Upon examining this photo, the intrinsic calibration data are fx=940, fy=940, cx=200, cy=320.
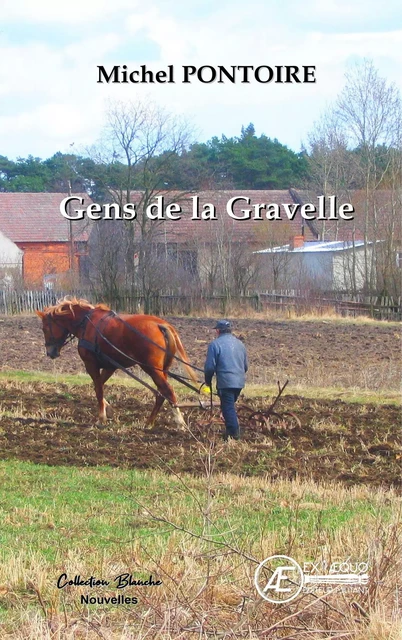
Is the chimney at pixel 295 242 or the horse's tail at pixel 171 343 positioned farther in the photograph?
the chimney at pixel 295 242

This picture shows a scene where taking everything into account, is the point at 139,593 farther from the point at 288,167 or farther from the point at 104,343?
the point at 288,167

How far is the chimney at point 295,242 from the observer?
4166 centimetres

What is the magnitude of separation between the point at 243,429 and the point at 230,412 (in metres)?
0.75

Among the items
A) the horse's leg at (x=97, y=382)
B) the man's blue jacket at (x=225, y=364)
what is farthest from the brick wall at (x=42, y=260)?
the man's blue jacket at (x=225, y=364)

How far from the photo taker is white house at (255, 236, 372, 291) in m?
40.3

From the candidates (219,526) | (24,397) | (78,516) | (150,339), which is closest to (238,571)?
(219,526)

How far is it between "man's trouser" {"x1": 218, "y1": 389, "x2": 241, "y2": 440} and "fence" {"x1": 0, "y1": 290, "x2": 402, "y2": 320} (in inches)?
1058

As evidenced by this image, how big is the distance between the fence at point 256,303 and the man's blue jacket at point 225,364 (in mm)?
26885

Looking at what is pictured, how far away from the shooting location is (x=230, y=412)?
11.7 meters

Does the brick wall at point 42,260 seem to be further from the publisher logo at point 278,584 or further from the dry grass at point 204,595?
the publisher logo at point 278,584

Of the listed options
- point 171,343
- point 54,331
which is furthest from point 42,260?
point 171,343

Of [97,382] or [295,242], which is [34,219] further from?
[97,382]

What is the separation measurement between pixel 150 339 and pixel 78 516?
5883 millimetres

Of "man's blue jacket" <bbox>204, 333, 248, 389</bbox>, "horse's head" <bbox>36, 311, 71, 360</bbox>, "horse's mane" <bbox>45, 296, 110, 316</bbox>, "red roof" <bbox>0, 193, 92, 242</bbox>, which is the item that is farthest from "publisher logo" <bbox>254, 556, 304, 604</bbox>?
"red roof" <bbox>0, 193, 92, 242</bbox>
